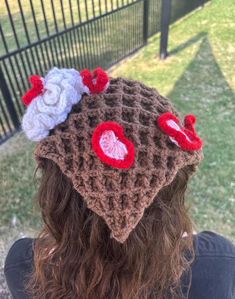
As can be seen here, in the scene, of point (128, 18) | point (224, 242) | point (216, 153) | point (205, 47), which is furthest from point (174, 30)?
point (224, 242)

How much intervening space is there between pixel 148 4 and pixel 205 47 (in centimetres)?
114

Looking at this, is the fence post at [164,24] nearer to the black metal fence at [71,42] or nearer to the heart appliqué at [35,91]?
the black metal fence at [71,42]

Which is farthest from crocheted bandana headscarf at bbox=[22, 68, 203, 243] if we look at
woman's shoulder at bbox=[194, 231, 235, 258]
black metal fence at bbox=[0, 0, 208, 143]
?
black metal fence at bbox=[0, 0, 208, 143]

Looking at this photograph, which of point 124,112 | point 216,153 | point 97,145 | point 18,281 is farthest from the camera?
point 216,153

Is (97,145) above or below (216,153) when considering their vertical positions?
above

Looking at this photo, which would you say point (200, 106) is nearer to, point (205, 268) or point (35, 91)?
point (205, 268)

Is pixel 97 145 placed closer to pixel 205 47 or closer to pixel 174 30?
pixel 205 47

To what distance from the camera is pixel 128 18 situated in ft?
15.9

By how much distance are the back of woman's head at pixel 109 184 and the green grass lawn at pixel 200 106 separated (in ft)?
5.76

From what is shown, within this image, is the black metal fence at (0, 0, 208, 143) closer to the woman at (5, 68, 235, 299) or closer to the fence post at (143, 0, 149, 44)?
the fence post at (143, 0, 149, 44)

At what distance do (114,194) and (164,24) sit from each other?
4479mm

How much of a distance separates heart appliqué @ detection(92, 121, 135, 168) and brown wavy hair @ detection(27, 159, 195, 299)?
0.17m

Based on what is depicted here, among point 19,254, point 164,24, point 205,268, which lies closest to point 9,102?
point 19,254

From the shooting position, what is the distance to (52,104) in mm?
923
